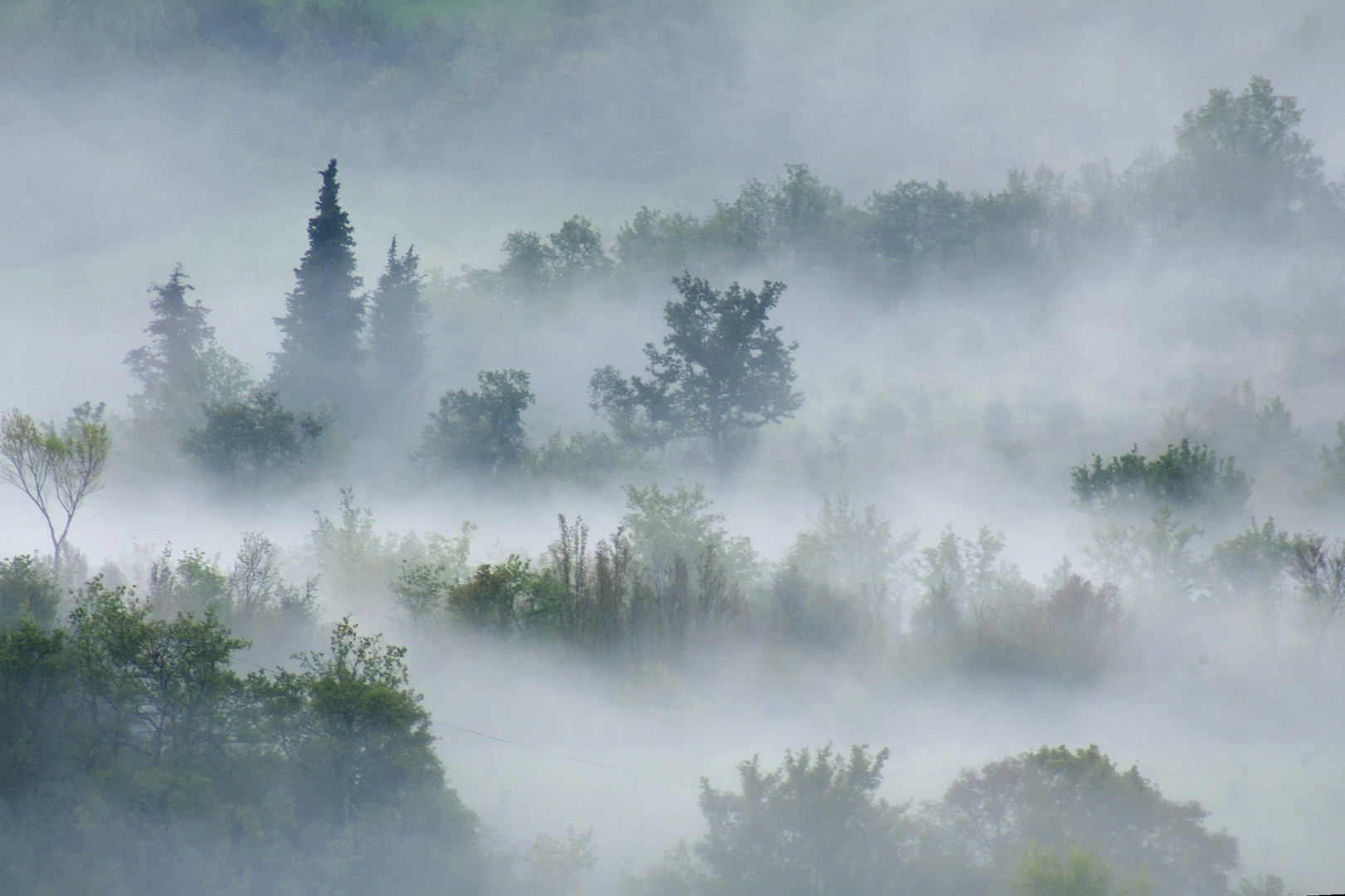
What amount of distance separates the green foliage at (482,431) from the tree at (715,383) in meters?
6.56

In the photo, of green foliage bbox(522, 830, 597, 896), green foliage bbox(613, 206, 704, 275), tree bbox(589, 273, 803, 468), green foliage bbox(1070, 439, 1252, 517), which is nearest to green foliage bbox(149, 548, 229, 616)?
green foliage bbox(522, 830, 597, 896)

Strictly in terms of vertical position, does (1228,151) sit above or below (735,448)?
above

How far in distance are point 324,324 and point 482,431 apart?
54.2 feet

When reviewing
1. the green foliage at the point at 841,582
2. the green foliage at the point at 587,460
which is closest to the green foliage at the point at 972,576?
the green foliage at the point at 841,582

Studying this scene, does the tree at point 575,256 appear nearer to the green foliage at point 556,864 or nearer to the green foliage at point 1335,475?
the green foliage at point 1335,475

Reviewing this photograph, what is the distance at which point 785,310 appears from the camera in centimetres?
9588

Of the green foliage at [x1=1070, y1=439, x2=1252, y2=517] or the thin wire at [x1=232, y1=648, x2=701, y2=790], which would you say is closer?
the thin wire at [x1=232, y1=648, x2=701, y2=790]

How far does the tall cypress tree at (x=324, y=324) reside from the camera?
227ft

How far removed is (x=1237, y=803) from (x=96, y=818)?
34.2 m

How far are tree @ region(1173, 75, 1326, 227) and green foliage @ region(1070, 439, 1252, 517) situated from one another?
54.4 m

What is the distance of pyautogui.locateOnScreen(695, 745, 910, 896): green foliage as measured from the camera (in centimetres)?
2873

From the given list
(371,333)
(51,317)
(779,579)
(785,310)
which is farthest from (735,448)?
(51,317)

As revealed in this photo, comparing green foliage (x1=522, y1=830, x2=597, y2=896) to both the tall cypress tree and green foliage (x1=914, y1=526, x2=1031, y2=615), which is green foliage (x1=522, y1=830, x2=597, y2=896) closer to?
green foliage (x1=914, y1=526, x2=1031, y2=615)

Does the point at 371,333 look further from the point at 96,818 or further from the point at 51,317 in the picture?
the point at 51,317
